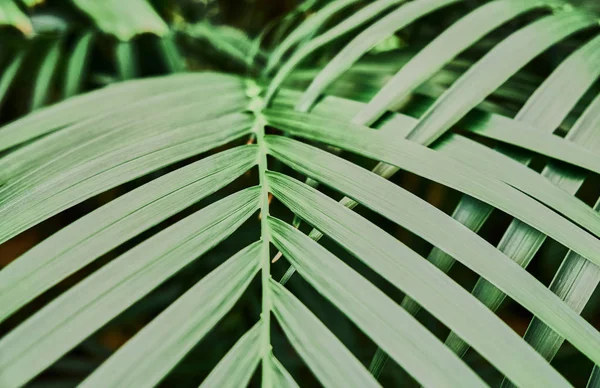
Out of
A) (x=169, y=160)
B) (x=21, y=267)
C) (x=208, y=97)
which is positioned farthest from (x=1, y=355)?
(x=208, y=97)

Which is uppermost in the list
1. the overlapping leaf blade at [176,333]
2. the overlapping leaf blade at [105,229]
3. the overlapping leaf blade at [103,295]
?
the overlapping leaf blade at [105,229]

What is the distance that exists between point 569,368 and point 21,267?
0.76 meters

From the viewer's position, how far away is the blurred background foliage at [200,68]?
0.46m

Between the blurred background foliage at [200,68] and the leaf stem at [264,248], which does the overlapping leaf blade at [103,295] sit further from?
the blurred background foliage at [200,68]

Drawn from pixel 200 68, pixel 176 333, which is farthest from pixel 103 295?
pixel 200 68

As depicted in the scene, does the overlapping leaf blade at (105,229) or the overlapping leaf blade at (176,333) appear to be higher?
the overlapping leaf blade at (105,229)

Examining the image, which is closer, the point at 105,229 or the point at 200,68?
the point at 105,229

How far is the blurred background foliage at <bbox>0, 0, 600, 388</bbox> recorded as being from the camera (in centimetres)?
46

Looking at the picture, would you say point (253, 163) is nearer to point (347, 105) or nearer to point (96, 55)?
point (347, 105)

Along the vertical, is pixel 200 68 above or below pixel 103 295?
above

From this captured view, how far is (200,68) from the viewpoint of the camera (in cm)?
86

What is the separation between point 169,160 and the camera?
1.00 feet

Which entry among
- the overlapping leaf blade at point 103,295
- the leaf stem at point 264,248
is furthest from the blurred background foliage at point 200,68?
the overlapping leaf blade at point 103,295

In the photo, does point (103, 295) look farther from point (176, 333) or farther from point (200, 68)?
point (200, 68)
